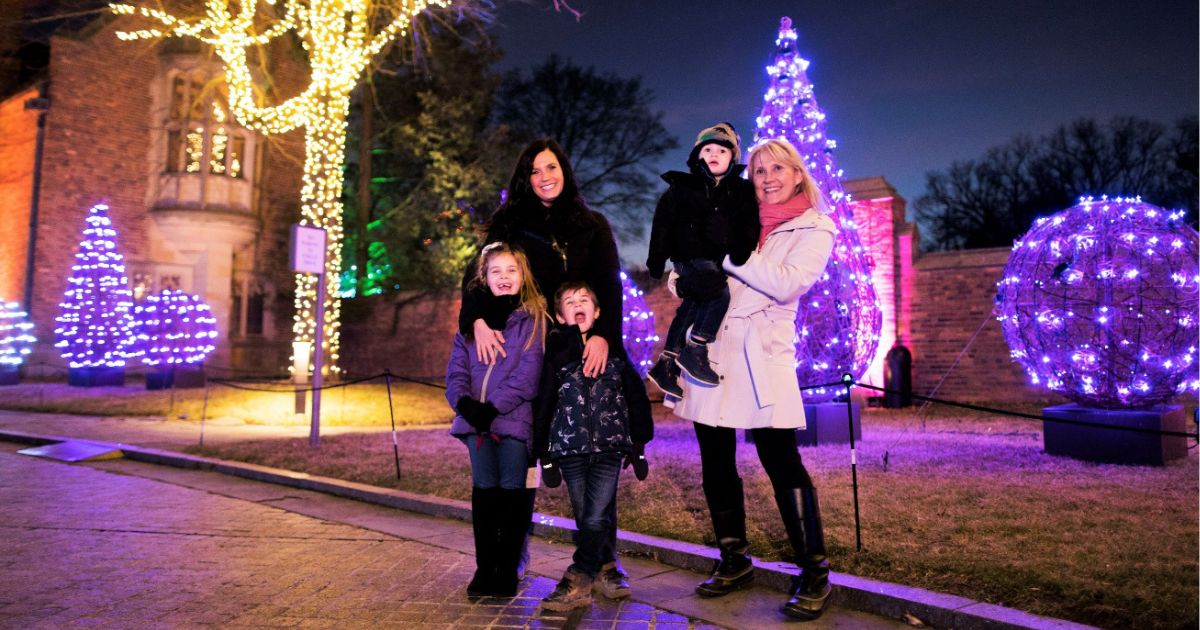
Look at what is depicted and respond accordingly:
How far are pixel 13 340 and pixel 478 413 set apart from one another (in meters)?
19.9

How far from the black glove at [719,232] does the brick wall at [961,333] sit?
10163 mm

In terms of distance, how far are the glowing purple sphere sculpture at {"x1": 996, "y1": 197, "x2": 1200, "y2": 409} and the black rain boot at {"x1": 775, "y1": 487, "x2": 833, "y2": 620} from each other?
489 centimetres

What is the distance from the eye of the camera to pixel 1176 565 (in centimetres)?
400

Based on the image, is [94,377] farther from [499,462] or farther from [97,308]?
[499,462]

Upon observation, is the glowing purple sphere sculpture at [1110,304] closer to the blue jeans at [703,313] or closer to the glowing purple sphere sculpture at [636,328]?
the glowing purple sphere sculpture at [636,328]

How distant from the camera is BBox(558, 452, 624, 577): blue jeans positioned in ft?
12.5

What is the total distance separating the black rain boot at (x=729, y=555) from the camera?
13.1 ft

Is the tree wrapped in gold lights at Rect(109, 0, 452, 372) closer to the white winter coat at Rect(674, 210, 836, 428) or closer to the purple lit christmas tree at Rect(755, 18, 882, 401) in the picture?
the purple lit christmas tree at Rect(755, 18, 882, 401)

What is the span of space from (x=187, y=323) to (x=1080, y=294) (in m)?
17.1

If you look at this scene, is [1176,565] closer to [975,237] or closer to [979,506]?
[979,506]

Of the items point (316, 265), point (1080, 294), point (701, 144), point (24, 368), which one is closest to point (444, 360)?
point (24, 368)

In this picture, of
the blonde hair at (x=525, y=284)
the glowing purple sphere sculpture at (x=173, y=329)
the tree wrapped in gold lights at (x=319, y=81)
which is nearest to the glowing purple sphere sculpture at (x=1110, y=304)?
the blonde hair at (x=525, y=284)

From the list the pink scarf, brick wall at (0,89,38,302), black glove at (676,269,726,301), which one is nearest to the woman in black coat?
black glove at (676,269,726,301)

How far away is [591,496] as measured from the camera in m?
3.83
